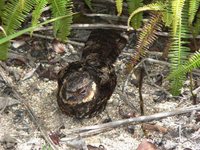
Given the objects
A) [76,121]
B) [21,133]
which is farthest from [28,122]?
[76,121]

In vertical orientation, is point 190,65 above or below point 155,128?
above

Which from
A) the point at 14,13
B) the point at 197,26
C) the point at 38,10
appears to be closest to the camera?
the point at 38,10

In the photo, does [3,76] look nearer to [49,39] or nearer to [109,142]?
[49,39]

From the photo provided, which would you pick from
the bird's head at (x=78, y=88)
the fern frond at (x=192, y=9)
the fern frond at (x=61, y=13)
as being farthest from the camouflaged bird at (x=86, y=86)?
the fern frond at (x=192, y=9)

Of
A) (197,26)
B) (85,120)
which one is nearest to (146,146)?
(85,120)

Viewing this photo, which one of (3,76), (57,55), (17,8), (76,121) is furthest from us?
(57,55)

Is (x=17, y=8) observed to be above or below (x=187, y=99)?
above

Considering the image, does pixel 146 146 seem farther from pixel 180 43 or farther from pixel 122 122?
pixel 180 43

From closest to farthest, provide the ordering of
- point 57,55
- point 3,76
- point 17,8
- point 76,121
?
point 17,8 → point 76,121 → point 3,76 → point 57,55
